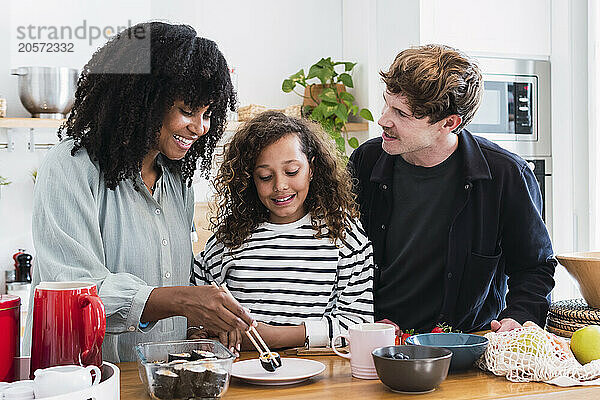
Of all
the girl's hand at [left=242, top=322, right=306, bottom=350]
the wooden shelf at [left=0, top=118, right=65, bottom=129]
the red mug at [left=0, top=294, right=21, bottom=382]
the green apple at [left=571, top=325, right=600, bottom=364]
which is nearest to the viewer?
the red mug at [left=0, top=294, right=21, bottom=382]

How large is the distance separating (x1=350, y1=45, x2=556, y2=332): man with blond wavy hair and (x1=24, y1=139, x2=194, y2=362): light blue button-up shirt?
22.5 inches

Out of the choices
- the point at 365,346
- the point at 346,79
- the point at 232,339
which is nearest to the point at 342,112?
the point at 346,79

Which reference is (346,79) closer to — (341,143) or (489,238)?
(341,143)

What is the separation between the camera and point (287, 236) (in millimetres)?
1838

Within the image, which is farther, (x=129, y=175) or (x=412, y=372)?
(x=129, y=175)

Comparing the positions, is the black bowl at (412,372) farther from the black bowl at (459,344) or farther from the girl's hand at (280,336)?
the girl's hand at (280,336)

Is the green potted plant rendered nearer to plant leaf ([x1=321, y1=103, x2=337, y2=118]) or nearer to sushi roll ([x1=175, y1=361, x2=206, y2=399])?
plant leaf ([x1=321, y1=103, x2=337, y2=118])

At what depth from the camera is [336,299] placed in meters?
1.83

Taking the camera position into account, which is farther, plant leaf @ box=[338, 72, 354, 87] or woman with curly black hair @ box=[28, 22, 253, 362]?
plant leaf @ box=[338, 72, 354, 87]

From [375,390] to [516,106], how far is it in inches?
104

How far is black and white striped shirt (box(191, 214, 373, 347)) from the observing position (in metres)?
1.78

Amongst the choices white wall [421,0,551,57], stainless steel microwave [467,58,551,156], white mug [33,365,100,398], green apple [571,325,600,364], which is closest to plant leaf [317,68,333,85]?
white wall [421,0,551,57]

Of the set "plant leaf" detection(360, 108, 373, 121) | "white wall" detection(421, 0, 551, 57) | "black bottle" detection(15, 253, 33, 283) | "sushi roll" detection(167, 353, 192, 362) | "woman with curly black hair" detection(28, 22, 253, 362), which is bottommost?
"black bottle" detection(15, 253, 33, 283)

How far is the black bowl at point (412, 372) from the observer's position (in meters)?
1.23
